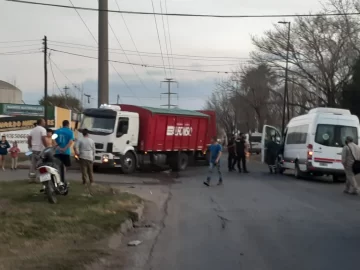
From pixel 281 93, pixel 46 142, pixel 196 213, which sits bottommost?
pixel 196 213

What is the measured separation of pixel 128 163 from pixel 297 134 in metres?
7.68

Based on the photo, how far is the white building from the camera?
275ft

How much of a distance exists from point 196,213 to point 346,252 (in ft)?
15.9

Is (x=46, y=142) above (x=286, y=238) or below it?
above

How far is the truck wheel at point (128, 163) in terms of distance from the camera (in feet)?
85.5

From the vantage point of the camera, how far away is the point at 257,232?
10.6 meters

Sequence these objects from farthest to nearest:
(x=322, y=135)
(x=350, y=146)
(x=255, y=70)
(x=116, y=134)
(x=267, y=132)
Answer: (x=255, y=70) → (x=267, y=132) → (x=116, y=134) → (x=322, y=135) → (x=350, y=146)

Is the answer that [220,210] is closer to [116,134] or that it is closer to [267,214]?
[267,214]

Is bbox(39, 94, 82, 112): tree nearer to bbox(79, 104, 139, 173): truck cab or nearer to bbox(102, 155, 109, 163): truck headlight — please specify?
bbox(79, 104, 139, 173): truck cab

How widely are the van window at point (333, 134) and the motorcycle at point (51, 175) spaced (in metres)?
12.8

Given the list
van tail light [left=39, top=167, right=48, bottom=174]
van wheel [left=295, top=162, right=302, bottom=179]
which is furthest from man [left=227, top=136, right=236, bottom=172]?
van tail light [left=39, top=167, right=48, bottom=174]

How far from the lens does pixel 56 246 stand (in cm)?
880

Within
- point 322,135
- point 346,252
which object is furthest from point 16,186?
point 322,135

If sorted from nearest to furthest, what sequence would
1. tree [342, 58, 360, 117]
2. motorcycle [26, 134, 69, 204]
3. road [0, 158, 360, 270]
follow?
road [0, 158, 360, 270] < motorcycle [26, 134, 69, 204] < tree [342, 58, 360, 117]
